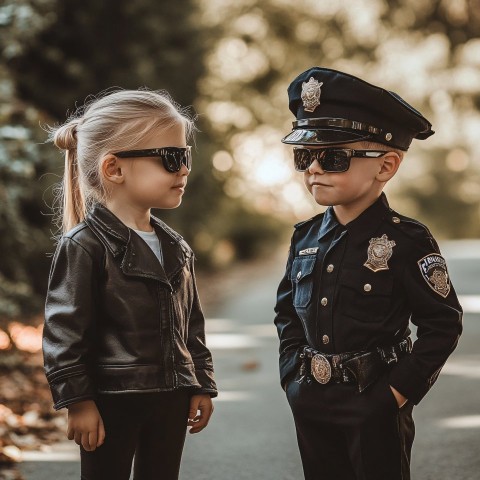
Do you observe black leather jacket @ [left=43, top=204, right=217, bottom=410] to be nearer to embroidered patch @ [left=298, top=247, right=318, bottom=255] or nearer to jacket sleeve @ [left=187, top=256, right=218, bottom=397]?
jacket sleeve @ [left=187, top=256, right=218, bottom=397]

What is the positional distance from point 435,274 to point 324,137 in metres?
0.57

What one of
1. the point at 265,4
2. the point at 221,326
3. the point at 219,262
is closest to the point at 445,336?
the point at 221,326

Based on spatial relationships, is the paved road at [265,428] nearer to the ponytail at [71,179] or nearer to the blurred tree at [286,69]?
the ponytail at [71,179]

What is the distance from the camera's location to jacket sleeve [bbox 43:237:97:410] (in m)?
2.67

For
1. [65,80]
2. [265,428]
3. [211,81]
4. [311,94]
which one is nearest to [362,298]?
[311,94]

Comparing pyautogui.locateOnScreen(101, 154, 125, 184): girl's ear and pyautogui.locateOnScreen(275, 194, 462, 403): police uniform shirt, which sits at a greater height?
pyautogui.locateOnScreen(101, 154, 125, 184): girl's ear

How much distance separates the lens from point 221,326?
30.9ft

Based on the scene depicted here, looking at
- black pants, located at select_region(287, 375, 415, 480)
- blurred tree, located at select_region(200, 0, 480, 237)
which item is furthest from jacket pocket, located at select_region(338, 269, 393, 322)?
blurred tree, located at select_region(200, 0, 480, 237)

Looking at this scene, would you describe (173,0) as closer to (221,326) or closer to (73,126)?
(221,326)

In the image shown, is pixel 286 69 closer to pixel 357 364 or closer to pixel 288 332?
pixel 288 332

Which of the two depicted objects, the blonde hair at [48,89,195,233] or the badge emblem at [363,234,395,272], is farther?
Result: the blonde hair at [48,89,195,233]

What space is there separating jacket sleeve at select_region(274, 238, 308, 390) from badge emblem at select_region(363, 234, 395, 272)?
0.36 meters

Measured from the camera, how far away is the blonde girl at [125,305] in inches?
107

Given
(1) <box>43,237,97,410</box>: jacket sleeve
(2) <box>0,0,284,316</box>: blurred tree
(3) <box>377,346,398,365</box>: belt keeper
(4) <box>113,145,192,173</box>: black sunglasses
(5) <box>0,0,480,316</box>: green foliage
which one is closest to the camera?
(1) <box>43,237,97,410</box>: jacket sleeve
